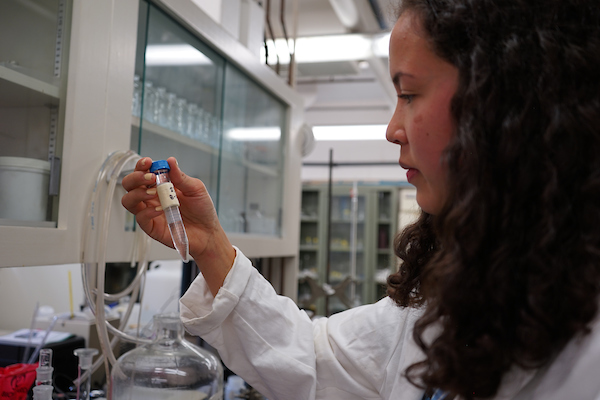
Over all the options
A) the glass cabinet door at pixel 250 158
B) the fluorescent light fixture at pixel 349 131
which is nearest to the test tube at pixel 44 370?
the glass cabinet door at pixel 250 158

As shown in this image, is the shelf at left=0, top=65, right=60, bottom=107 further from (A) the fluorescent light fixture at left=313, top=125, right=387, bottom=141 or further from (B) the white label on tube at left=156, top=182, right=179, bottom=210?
(A) the fluorescent light fixture at left=313, top=125, right=387, bottom=141

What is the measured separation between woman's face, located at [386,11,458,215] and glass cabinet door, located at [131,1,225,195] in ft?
2.45

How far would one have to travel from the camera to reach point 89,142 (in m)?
1.03

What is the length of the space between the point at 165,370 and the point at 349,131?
5.97 metres

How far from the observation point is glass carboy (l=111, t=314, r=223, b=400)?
46.4 inches

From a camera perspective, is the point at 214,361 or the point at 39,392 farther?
the point at 214,361

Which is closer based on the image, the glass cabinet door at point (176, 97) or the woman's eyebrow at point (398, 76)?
the woman's eyebrow at point (398, 76)

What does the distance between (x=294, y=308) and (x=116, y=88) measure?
0.62 metres

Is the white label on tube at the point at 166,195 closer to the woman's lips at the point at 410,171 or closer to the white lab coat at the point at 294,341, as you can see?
the white lab coat at the point at 294,341

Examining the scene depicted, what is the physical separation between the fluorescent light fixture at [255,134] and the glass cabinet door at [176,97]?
0.44ft

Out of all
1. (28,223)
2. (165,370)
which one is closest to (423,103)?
(28,223)

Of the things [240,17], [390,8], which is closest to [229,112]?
[240,17]

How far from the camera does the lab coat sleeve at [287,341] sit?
99 centimetres

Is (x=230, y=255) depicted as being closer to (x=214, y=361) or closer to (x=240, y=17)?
(x=214, y=361)
